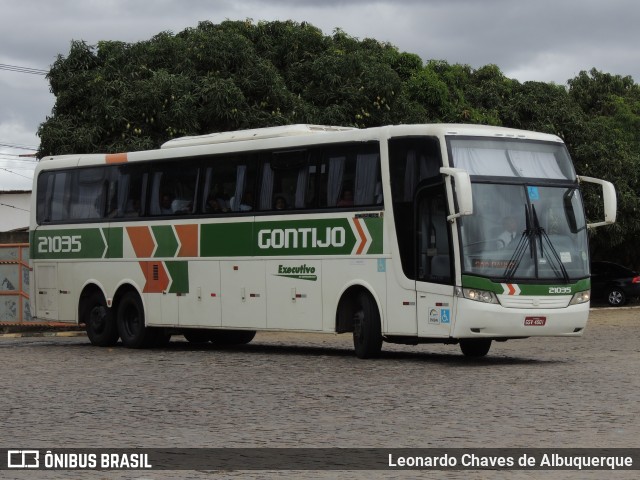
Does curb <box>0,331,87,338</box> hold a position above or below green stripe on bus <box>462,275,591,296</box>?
below

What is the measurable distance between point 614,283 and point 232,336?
24.5 metres

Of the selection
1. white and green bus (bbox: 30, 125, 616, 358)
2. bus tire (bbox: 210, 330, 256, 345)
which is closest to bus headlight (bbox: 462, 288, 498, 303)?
white and green bus (bbox: 30, 125, 616, 358)

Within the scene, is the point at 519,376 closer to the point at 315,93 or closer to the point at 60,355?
the point at 60,355

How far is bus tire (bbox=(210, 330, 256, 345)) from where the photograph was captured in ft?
84.9

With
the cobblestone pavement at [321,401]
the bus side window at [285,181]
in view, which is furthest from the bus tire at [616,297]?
the bus side window at [285,181]

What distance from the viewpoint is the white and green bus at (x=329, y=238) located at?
19.4 meters

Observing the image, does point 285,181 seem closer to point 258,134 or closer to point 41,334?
point 258,134

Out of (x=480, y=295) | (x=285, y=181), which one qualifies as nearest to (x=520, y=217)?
(x=480, y=295)

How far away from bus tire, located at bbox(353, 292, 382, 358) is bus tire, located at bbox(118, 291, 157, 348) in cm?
542

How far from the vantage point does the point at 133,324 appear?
25359 millimetres

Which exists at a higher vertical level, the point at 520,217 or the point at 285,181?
the point at 285,181

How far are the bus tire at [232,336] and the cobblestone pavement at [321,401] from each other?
6.09 ft

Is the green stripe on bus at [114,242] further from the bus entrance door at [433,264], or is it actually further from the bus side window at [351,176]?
the bus entrance door at [433,264]

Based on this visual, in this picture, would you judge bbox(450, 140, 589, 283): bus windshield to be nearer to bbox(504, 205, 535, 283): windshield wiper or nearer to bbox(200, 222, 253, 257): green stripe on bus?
bbox(504, 205, 535, 283): windshield wiper
